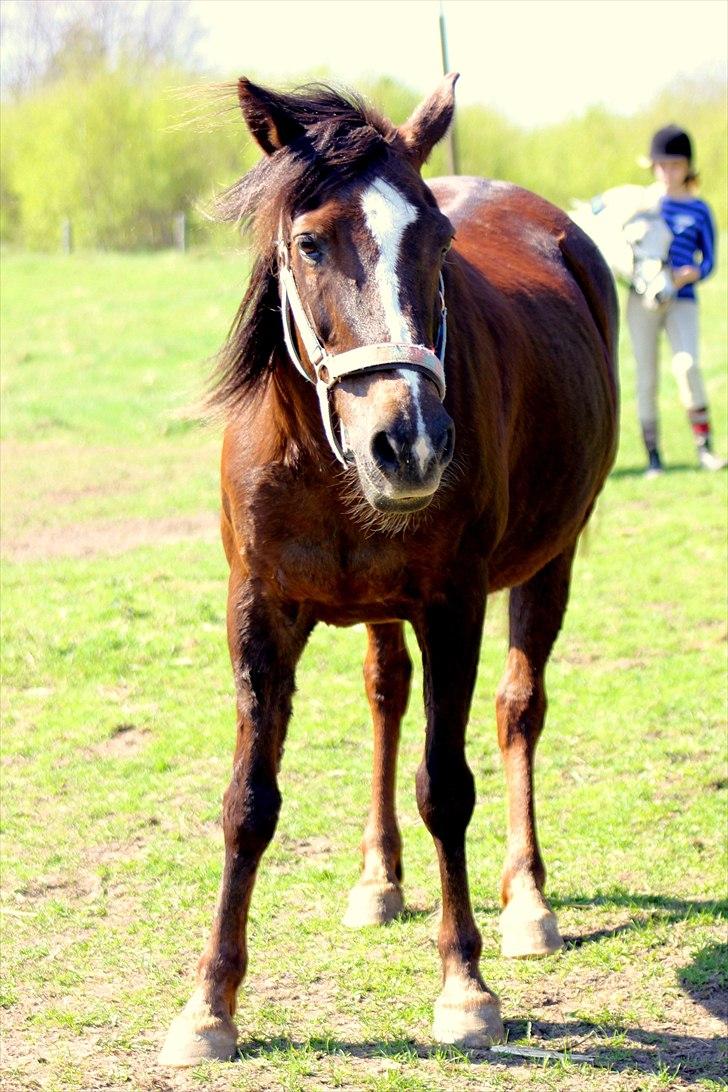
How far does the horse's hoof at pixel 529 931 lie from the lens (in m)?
3.87

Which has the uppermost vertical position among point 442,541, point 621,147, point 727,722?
point 621,147

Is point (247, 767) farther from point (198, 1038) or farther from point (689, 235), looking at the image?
point (689, 235)

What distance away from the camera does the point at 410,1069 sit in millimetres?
3195

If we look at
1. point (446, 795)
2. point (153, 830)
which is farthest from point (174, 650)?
point (446, 795)

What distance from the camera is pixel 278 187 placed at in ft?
9.62

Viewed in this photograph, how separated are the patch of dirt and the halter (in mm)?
5927

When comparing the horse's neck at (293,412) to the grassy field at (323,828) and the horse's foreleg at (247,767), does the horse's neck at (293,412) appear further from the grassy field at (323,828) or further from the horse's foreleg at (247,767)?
the horse's foreleg at (247,767)

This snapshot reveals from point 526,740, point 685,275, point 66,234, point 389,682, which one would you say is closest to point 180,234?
point 66,234

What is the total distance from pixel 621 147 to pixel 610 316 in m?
28.7

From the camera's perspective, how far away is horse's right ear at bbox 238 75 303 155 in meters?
2.96

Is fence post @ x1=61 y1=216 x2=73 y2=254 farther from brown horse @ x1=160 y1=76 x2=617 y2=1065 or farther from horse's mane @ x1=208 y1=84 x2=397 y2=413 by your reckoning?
horse's mane @ x1=208 y1=84 x2=397 y2=413

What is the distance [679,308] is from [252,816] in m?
8.32

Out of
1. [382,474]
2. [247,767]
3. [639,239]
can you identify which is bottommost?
[247,767]

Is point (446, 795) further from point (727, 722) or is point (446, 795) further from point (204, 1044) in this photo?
→ point (727, 722)
